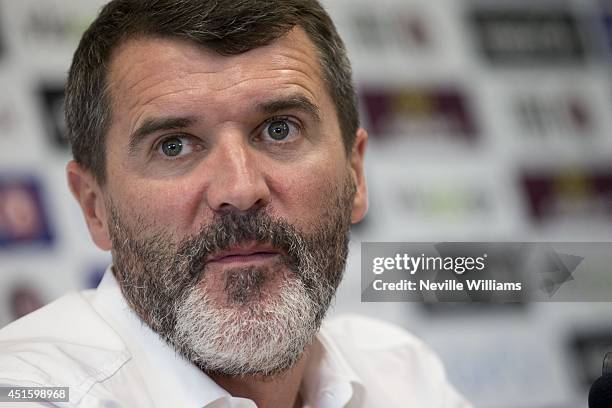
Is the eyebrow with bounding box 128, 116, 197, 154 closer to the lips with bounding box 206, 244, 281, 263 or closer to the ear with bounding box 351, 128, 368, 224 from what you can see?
the lips with bounding box 206, 244, 281, 263

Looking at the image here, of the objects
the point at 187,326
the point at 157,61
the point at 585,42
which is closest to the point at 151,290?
the point at 187,326

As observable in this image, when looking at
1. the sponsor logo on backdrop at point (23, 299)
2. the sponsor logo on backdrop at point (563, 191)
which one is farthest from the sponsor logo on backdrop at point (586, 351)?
the sponsor logo on backdrop at point (23, 299)

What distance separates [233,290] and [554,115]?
2103 millimetres

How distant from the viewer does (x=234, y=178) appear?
1.08 m

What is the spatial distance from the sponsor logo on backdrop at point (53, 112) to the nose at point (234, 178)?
1496 millimetres

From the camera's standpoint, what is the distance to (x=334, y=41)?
53.4 inches

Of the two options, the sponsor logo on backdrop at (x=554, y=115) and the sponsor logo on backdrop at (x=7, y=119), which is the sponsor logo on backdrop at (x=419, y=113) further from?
the sponsor logo on backdrop at (x=7, y=119)

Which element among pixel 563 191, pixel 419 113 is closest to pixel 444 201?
pixel 419 113

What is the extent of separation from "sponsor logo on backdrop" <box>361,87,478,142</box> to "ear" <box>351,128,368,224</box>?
137 centimetres

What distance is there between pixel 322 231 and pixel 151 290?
244 mm

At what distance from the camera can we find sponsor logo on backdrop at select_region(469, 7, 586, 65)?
116 inches

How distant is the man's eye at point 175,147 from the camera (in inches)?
45.0

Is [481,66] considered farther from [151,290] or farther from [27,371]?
Answer: [27,371]

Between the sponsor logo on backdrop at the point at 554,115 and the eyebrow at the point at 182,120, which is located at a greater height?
the eyebrow at the point at 182,120
